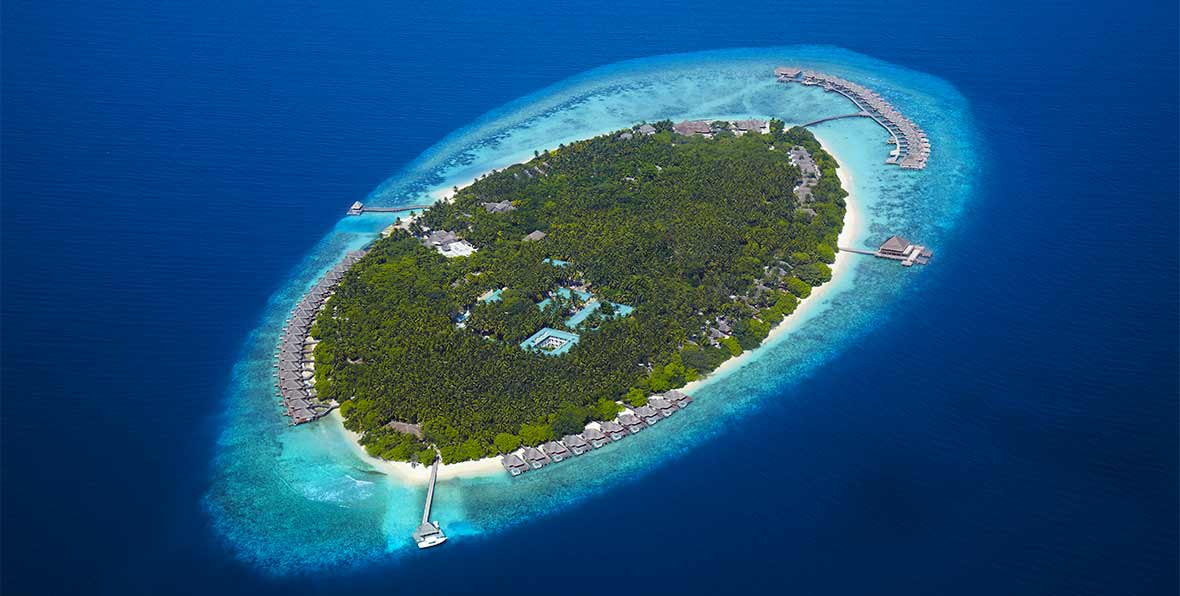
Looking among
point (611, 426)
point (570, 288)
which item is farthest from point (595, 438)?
point (570, 288)

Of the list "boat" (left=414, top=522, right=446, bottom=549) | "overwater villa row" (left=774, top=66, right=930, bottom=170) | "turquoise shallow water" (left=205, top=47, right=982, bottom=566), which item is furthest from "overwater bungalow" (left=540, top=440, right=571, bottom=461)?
"overwater villa row" (left=774, top=66, right=930, bottom=170)

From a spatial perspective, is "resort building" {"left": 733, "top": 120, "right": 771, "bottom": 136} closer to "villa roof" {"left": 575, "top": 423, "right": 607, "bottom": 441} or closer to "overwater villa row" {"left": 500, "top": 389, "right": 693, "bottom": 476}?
"overwater villa row" {"left": 500, "top": 389, "right": 693, "bottom": 476}

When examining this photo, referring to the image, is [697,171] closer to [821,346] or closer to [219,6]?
[821,346]

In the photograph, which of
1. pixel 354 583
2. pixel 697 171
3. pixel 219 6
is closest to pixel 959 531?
pixel 354 583

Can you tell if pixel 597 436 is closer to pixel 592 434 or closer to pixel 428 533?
pixel 592 434

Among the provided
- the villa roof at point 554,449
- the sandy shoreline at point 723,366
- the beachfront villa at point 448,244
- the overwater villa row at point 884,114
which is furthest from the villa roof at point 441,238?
the overwater villa row at point 884,114

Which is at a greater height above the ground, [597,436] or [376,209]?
[376,209]
